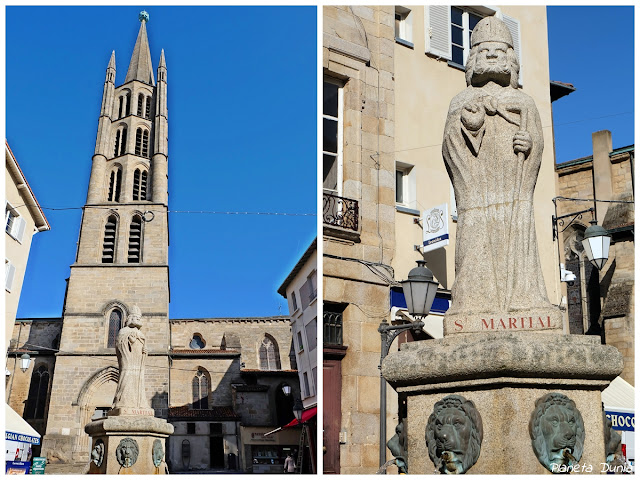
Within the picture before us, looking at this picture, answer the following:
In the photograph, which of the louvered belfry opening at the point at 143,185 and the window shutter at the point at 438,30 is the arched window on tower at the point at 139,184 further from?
the window shutter at the point at 438,30

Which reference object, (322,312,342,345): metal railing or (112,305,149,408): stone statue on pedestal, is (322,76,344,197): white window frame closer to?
(322,312,342,345): metal railing

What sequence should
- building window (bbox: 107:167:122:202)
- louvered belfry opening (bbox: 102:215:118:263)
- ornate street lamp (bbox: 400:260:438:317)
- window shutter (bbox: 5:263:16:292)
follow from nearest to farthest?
1. ornate street lamp (bbox: 400:260:438:317)
2. window shutter (bbox: 5:263:16:292)
3. louvered belfry opening (bbox: 102:215:118:263)
4. building window (bbox: 107:167:122:202)

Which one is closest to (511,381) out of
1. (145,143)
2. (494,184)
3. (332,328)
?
(494,184)

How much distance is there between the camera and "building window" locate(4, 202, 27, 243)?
83.0 feet

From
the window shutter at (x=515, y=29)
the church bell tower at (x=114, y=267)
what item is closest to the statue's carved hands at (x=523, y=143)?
the window shutter at (x=515, y=29)

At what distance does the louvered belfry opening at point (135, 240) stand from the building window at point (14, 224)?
19.2m

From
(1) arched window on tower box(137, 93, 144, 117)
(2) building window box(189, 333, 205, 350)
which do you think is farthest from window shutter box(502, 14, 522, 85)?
(2) building window box(189, 333, 205, 350)

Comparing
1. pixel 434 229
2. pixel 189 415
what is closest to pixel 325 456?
pixel 434 229

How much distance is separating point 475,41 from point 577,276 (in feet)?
53.4

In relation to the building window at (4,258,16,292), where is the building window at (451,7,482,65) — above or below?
above

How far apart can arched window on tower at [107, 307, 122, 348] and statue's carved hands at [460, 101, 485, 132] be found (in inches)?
1636

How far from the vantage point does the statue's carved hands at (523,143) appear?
4141 mm

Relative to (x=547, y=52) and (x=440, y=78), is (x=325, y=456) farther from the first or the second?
(x=547, y=52)

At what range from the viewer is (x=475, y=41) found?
446 centimetres
